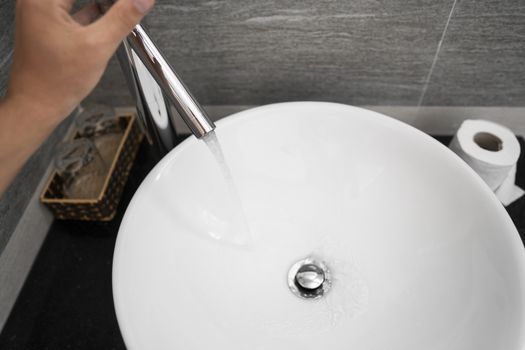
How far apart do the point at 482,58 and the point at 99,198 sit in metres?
0.67

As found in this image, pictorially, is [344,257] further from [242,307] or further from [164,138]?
[164,138]

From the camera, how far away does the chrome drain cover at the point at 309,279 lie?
1.96 feet

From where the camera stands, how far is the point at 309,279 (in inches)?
23.7

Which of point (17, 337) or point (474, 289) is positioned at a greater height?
point (17, 337)

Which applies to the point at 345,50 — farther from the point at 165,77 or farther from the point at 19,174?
the point at 19,174

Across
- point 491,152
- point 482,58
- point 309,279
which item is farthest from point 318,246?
point 482,58

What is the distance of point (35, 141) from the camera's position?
0.39 m

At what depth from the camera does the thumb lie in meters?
0.35

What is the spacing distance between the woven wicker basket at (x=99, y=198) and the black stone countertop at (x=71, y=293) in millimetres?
24

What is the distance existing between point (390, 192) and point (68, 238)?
557 millimetres

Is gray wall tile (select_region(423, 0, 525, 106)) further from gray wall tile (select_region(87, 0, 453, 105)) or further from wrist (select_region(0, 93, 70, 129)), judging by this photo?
wrist (select_region(0, 93, 70, 129))

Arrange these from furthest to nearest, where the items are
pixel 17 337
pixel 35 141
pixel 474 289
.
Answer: pixel 17 337 → pixel 474 289 → pixel 35 141

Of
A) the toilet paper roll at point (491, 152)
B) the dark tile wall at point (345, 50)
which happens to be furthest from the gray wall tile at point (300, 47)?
the toilet paper roll at point (491, 152)

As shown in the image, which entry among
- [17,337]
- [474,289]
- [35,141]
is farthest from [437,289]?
[17,337]
